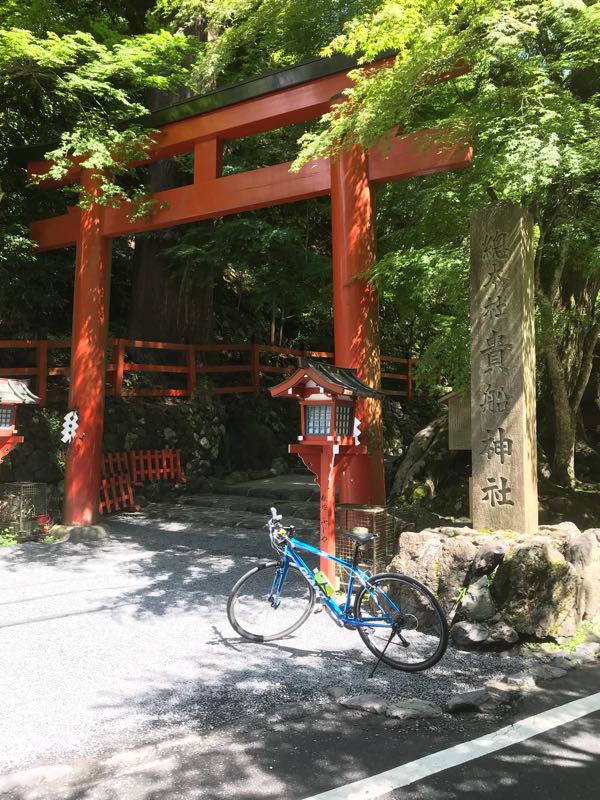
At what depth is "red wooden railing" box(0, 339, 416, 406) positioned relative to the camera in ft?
40.2

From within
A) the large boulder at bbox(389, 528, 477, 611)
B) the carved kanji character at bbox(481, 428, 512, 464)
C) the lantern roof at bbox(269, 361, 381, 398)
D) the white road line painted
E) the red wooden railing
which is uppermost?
the red wooden railing

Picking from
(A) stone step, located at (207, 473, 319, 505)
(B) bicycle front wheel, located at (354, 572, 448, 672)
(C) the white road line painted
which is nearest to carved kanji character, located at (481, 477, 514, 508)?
(B) bicycle front wheel, located at (354, 572, 448, 672)

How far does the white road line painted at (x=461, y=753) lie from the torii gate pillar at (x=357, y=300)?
3961 millimetres

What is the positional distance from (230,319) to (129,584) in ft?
37.7

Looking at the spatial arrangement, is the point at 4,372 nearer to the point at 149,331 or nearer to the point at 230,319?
the point at 149,331

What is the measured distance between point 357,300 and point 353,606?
4.21 meters

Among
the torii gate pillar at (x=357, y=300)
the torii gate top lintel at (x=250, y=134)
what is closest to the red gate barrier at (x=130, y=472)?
the torii gate top lintel at (x=250, y=134)

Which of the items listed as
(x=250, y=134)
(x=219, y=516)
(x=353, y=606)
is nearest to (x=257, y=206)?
(x=250, y=134)

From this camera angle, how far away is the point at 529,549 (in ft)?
17.3

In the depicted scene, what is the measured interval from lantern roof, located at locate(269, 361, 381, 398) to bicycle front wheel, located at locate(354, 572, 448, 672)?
76.1 inches

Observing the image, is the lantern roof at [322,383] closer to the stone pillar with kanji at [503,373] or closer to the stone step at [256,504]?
the stone pillar with kanji at [503,373]

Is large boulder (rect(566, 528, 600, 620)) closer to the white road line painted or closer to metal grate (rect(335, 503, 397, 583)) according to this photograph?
the white road line painted

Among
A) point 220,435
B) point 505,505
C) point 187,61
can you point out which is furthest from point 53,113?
point 505,505

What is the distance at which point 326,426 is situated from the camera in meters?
6.27
